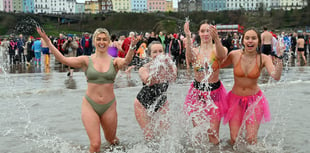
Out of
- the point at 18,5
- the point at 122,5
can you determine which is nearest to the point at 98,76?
the point at 18,5

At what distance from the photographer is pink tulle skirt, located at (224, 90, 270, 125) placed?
18.4ft

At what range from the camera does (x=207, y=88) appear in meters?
5.79

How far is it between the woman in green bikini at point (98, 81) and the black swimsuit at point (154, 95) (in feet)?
1.57

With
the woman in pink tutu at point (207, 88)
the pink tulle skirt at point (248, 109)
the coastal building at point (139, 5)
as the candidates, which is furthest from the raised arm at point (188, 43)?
the coastal building at point (139, 5)

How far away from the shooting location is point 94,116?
5273 millimetres

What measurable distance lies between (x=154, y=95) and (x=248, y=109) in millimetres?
1370

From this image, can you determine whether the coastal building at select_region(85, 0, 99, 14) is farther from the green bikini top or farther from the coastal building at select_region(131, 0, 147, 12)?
the green bikini top

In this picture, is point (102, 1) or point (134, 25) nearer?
point (134, 25)

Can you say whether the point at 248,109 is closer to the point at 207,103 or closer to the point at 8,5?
the point at 207,103

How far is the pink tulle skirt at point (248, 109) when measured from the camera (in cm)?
562

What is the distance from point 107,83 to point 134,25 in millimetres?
116580

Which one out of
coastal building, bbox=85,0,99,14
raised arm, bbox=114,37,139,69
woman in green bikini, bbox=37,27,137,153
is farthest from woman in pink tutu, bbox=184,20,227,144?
coastal building, bbox=85,0,99,14

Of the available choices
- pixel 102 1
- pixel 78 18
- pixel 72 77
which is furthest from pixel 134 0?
pixel 72 77

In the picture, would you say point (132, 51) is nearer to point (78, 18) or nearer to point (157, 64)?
point (157, 64)
